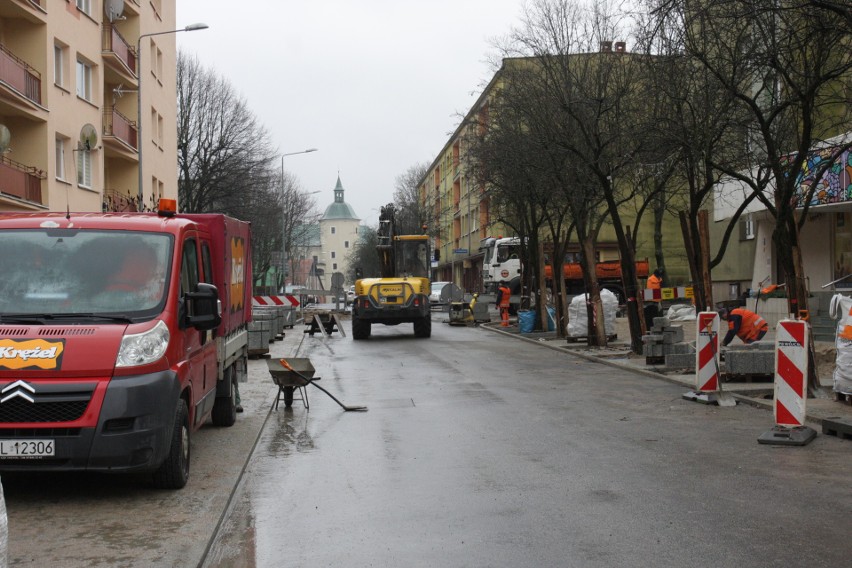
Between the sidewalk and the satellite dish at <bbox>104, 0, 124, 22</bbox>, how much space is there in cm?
1855

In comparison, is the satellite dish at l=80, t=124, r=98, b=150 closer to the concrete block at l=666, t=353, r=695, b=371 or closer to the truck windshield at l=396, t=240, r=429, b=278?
the truck windshield at l=396, t=240, r=429, b=278

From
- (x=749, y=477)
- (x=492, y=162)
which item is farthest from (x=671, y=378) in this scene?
(x=492, y=162)

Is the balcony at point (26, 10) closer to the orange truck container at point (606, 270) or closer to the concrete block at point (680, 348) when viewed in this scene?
the concrete block at point (680, 348)

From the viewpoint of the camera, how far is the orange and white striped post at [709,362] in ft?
41.2

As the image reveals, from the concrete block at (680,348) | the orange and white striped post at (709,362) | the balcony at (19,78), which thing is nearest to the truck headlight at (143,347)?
the orange and white striped post at (709,362)

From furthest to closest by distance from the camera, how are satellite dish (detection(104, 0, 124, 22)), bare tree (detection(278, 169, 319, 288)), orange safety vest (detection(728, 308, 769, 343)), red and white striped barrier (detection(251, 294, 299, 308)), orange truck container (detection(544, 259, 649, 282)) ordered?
bare tree (detection(278, 169, 319, 288)) < orange truck container (detection(544, 259, 649, 282)) < satellite dish (detection(104, 0, 124, 22)) < red and white striped barrier (detection(251, 294, 299, 308)) < orange safety vest (detection(728, 308, 769, 343))

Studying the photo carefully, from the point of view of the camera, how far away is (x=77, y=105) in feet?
104

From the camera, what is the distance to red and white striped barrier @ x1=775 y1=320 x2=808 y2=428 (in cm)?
961

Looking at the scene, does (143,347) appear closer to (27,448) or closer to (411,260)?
(27,448)

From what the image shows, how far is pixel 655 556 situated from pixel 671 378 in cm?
1053

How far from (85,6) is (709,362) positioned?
90.9 ft

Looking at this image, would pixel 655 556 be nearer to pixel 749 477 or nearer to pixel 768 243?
pixel 749 477

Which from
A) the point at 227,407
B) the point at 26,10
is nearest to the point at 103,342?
the point at 227,407

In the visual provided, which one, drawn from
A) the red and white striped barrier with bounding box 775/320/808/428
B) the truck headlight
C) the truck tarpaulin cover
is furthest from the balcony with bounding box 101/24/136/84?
the red and white striped barrier with bounding box 775/320/808/428
